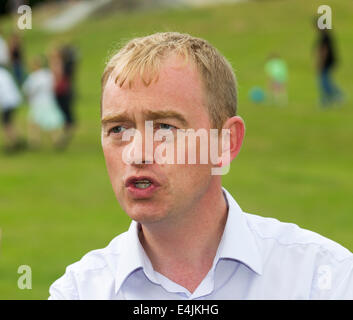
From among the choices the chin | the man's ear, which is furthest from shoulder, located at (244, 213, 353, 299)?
the chin

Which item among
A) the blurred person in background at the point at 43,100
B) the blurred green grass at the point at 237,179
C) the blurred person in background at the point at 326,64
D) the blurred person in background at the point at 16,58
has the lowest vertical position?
the blurred green grass at the point at 237,179

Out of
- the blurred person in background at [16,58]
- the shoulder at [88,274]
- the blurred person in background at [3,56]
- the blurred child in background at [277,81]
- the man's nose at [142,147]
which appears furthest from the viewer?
the blurred person in background at [16,58]

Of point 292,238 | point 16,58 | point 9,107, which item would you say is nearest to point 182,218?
point 292,238

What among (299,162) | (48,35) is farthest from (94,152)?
(48,35)

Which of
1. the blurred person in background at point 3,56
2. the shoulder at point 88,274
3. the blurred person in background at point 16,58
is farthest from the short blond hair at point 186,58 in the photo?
the blurred person in background at point 16,58

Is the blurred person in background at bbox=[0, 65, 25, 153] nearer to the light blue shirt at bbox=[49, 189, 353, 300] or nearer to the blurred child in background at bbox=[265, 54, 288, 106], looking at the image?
the blurred child in background at bbox=[265, 54, 288, 106]

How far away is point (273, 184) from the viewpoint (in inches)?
644

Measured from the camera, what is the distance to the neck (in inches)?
113

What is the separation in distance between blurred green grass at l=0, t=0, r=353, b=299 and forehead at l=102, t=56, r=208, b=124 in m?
0.45

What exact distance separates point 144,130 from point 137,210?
234 mm

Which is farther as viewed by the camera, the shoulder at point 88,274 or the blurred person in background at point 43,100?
the blurred person in background at point 43,100

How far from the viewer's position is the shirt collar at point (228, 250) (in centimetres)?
286

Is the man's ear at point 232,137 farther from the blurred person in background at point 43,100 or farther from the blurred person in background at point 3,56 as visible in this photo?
the blurred person in background at point 3,56

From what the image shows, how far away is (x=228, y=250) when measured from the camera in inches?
113
